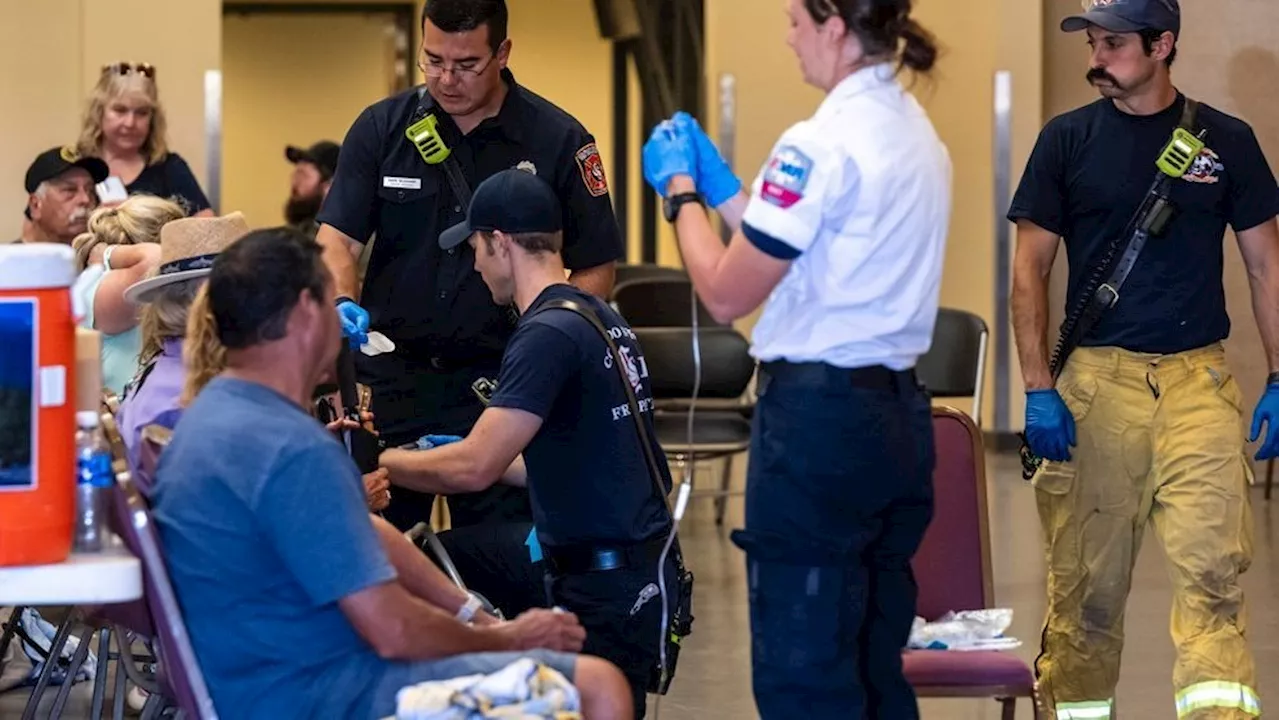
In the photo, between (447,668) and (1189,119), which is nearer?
(447,668)

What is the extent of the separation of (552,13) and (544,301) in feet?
34.9

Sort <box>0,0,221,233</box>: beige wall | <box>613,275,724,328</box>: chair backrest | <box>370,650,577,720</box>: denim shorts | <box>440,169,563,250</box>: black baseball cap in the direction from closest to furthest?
<box>370,650,577,720</box>: denim shorts → <box>440,169,563,250</box>: black baseball cap → <box>613,275,724,328</box>: chair backrest → <box>0,0,221,233</box>: beige wall

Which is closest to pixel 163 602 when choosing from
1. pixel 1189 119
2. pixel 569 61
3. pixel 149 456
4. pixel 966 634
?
pixel 149 456

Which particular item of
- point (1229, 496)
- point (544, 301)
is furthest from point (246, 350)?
point (1229, 496)

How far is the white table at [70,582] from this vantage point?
2787 mm

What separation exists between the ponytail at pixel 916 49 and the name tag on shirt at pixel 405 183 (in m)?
1.79

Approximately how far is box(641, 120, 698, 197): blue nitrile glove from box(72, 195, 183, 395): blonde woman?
5.78 feet

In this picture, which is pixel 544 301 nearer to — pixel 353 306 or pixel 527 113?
pixel 353 306

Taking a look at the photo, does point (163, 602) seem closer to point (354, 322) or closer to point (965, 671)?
point (354, 322)

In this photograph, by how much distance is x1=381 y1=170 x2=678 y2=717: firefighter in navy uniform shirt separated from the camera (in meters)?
3.82

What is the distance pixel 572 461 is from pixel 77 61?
6.69 m

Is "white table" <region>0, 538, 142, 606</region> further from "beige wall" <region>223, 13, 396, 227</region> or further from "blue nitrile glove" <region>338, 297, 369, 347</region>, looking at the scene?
"beige wall" <region>223, 13, 396, 227</region>

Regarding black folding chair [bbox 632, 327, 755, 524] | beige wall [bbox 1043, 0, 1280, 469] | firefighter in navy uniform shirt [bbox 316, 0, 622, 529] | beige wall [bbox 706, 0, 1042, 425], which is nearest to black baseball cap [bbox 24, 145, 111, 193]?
firefighter in navy uniform shirt [bbox 316, 0, 622, 529]

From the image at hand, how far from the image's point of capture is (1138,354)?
14.6ft
